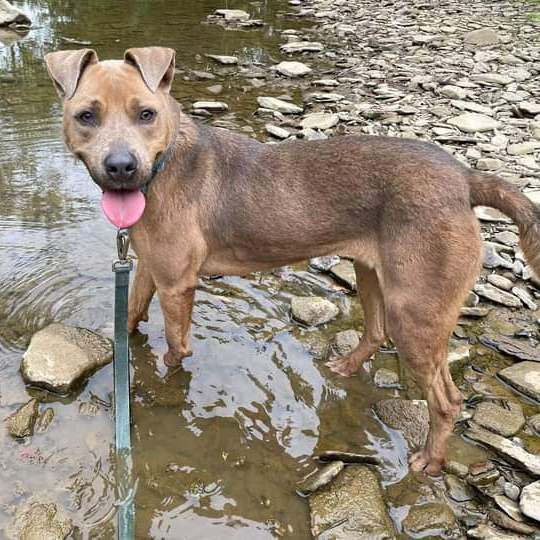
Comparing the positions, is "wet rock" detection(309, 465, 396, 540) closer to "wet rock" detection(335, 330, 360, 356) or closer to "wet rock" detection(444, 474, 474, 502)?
"wet rock" detection(444, 474, 474, 502)

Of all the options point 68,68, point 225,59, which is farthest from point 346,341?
point 225,59

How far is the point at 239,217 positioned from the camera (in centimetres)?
509

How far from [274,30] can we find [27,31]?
6912 millimetres

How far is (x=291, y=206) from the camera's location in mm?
4953

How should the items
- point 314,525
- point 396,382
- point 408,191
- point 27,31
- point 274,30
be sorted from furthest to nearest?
1. point 274,30
2. point 27,31
3. point 396,382
4. point 408,191
5. point 314,525

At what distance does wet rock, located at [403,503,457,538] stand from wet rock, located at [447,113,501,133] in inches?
292

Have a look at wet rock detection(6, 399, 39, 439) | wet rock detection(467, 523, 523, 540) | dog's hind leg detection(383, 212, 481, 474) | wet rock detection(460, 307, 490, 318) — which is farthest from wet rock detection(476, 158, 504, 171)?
wet rock detection(6, 399, 39, 439)

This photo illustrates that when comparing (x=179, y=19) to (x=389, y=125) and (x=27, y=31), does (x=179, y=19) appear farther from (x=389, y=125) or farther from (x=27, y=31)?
(x=389, y=125)

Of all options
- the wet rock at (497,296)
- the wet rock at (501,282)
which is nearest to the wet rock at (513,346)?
the wet rock at (497,296)

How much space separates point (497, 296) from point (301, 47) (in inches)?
451

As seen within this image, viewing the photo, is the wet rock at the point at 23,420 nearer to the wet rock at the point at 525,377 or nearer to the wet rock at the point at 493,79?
the wet rock at the point at 525,377

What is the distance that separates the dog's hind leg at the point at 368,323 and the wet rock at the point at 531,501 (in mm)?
1696

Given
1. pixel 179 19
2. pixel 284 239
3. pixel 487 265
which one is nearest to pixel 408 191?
pixel 284 239

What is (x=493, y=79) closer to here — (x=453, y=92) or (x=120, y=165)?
(x=453, y=92)
